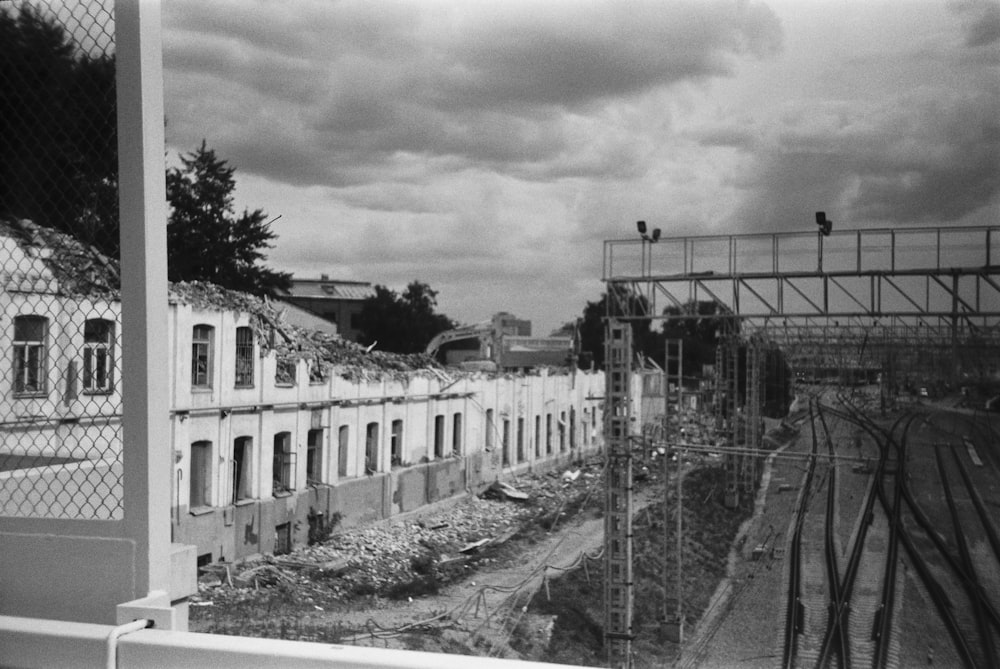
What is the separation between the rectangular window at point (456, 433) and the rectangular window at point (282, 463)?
1665mm

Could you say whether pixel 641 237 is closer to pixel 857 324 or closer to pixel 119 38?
pixel 857 324

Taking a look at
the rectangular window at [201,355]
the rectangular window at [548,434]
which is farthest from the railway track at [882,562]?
the rectangular window at [201,355]

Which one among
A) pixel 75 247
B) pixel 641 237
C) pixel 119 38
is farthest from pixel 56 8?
pixel 641 237

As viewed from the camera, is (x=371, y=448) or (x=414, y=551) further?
(x=414, y=551)

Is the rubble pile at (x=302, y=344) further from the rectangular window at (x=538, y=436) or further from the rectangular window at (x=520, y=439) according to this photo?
the rectangular window at (x=538, y=436)

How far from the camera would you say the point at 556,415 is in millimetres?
7996

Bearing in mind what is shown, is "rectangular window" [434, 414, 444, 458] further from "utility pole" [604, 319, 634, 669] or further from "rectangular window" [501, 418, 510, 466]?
"utility pole" [604, 319, 634, 669]

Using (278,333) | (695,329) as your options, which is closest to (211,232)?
(278,333)

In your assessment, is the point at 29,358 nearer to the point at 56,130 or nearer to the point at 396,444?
the point at 56,130

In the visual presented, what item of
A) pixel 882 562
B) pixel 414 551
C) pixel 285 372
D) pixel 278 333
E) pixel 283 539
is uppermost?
pixel 278 333

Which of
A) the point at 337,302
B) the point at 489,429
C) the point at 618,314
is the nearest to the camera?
the point at 337,302

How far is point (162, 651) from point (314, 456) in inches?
165

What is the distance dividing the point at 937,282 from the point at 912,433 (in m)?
1.99

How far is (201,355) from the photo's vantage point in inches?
211
